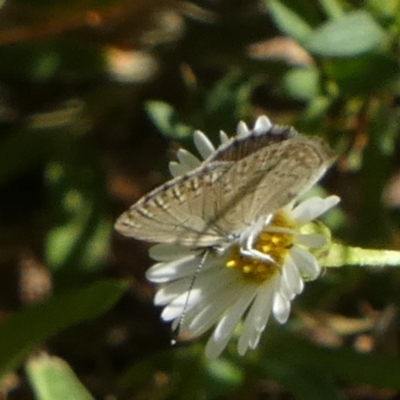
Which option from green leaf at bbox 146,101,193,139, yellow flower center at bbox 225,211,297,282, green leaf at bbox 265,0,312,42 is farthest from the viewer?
green leaf at bbox 146,101,193,139

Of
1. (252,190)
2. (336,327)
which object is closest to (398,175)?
(336,327)

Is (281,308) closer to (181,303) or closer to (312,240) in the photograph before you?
(312,240)

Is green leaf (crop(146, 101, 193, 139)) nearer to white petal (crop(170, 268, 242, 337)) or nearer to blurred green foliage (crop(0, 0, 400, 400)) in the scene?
blurred green foliage (crop(0, 0, 400, 400))

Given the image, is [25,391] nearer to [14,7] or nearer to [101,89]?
[101,89]

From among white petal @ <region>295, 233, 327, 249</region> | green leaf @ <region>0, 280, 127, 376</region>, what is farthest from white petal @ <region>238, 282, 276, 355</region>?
green leaf @ <region>0, 280, 127, 376</region>

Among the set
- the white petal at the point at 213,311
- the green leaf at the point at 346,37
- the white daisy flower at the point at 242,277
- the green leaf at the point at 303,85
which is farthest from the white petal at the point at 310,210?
the green leaf at the point at 303,85

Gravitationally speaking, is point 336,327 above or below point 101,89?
below

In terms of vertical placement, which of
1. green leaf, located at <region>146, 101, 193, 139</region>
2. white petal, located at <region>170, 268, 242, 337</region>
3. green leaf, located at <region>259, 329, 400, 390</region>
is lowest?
green leaf, located at <region>259, 329, 400, 390</region>
